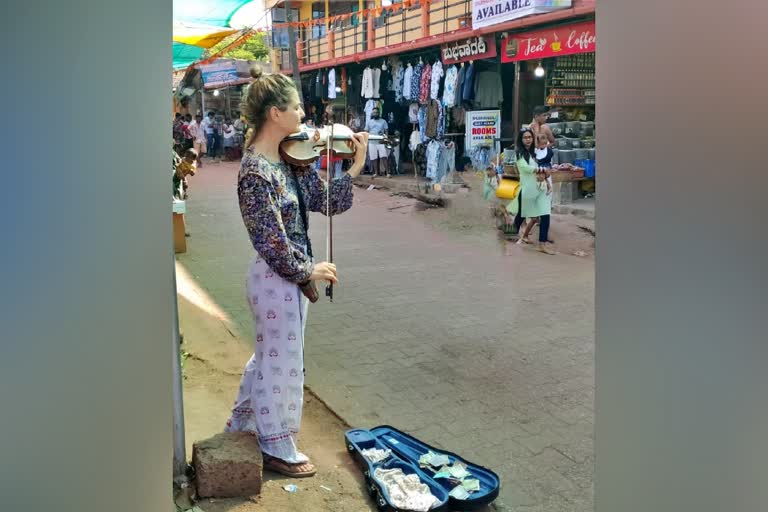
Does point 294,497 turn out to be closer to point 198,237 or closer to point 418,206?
point 198,237

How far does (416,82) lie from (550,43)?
10.0ft

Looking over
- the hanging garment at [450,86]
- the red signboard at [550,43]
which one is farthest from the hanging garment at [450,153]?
the red signboard at [550,43]

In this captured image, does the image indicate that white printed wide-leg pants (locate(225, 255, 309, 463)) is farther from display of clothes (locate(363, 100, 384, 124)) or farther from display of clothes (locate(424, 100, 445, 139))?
display of clothes (locate(363, 100, 384, 124))

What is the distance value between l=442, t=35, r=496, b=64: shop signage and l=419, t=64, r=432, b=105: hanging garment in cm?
36

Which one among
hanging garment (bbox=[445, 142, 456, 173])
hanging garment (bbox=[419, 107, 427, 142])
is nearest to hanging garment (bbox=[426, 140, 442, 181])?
hanging garment (bbox=[445, 142, 456, 173])

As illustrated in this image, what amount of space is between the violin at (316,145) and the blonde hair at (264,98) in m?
0.12

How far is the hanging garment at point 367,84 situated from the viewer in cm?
1419

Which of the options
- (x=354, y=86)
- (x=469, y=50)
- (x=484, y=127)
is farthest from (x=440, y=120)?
(x=354, y=86)

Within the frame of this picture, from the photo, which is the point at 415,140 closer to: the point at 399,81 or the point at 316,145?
the point at 399,81

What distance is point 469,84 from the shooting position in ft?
37.8
